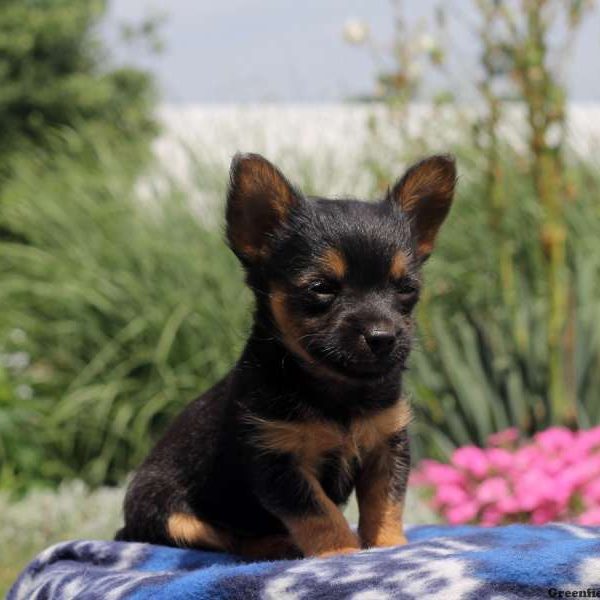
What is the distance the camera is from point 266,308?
3.00m

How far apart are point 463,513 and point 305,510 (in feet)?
9.08

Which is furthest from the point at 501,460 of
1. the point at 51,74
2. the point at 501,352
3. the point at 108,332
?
the point at 51,74

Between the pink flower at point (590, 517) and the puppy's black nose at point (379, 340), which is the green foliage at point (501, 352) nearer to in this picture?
the pink flower at point (590, 517)

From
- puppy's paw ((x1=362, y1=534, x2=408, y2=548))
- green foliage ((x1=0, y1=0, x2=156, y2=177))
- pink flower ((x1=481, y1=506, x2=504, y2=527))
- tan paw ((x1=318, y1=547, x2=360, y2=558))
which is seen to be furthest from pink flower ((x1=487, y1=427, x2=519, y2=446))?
green foliage ((x1=0, y1=0, x2=156, y2=177))

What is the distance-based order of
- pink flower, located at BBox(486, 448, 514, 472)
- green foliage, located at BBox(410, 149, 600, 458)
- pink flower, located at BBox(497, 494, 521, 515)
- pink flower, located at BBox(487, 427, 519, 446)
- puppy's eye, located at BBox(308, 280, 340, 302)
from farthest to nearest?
1. green foliage, located at BBox(410, 149, 600, 458)
2. pink flower, located at BBox(487, 427, 519, 446)
3. pink flower, located at BBox(486, 448, 514, 472)
4. pink flower, located at BBox(497, 494, 521, 515)
5. puppy's eye, located at BBox(308, 280, 340, 302)

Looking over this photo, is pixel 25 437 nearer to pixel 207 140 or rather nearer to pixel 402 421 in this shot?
pixel 207 140

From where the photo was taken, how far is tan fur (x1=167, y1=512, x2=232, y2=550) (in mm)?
3145

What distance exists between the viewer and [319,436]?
285 centimetres

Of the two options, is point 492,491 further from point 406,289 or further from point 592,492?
point 406,289

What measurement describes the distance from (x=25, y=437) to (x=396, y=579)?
548 centimetres

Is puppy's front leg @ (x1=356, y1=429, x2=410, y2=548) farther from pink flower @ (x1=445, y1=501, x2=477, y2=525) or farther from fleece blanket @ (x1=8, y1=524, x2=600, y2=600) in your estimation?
pink flower @ (x1=445, y1=501, x2=477, y2=525)

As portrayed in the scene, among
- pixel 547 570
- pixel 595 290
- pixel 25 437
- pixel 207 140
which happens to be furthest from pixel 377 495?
pixel 207 140

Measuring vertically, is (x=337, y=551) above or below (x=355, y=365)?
below

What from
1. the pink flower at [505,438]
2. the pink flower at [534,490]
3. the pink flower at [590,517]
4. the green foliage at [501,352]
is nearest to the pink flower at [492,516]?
the pink flower at [534,490]
